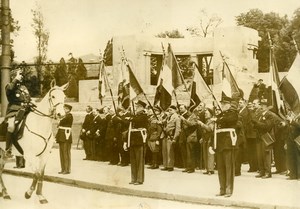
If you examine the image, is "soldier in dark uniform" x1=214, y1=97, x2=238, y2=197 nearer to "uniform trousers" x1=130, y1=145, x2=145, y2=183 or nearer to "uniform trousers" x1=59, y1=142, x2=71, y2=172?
"uniform trousers" x1=130, y1=145, x2=145, y2=183

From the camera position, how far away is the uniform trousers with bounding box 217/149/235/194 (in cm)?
714

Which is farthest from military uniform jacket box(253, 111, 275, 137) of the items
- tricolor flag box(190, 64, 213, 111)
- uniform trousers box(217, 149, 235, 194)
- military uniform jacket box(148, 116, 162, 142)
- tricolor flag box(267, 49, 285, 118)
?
military uniform jacket box(148, 116, 162, 142)

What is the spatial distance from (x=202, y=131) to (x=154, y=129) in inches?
30.9

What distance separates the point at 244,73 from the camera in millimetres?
9570

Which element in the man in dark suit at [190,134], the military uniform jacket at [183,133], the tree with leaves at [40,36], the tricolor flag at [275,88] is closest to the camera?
the tree with leaves at [40,36]

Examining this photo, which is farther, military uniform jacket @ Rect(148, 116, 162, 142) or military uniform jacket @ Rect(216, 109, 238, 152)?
military uniform jacket @ Rect(148, 116, 162, 142)

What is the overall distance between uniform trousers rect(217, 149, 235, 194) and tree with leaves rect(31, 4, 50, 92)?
2825 mm

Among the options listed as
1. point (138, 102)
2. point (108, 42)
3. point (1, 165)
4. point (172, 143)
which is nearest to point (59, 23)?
point (108, 42)

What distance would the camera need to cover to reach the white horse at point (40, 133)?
7.44 metres

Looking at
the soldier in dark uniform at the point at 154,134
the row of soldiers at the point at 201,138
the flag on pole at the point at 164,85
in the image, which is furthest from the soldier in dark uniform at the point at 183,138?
the flag on pole at the point at 164,85

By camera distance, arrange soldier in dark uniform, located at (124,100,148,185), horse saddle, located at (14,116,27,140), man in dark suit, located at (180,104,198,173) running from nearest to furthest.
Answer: horse saddle, located at (14,116,27,140), soldier in dark uniform, located at (124,100,148,185), man in dark suit, located at (180,104,198,173)

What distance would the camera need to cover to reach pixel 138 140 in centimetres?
790

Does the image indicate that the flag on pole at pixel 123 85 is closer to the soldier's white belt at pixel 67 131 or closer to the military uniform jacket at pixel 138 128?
the military uniform jacket at pixel 138 128

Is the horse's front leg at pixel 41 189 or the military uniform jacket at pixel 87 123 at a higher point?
the military uniform jacket at pixel 87 123
